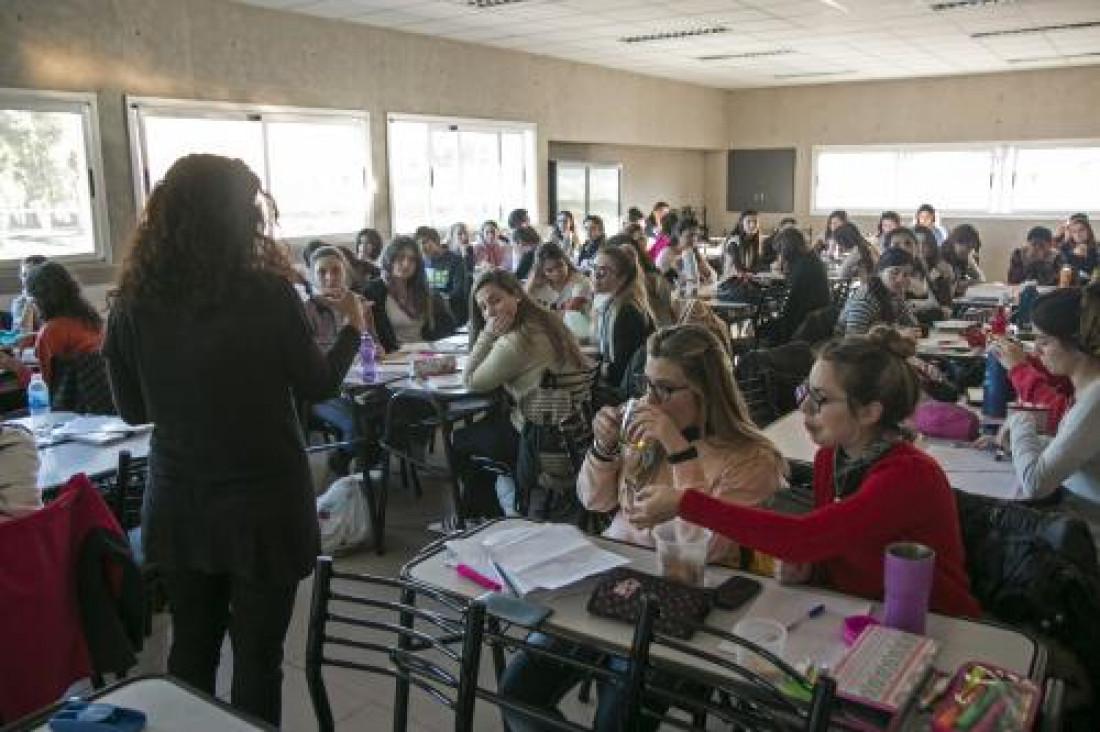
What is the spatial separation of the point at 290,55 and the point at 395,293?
343cm

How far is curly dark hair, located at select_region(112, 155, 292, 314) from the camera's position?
1750mm

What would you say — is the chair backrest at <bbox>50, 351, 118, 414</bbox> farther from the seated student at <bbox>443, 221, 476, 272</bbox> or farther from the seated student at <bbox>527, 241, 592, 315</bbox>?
the seated student at <bbox>443, 221, 476, 272</bbox>

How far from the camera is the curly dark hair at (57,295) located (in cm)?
379

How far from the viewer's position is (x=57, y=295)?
150 inches

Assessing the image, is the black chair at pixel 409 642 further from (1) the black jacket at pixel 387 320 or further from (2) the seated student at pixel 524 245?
(2) the seated student at pixel 524 245

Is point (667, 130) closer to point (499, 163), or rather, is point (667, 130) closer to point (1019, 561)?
point (499, 163)

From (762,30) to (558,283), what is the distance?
4.74m

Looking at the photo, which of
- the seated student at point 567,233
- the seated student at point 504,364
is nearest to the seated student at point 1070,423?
the seated student at point 504,364

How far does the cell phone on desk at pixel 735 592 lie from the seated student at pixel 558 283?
11.9 feet

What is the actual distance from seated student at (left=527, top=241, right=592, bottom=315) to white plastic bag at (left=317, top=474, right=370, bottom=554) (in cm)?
199

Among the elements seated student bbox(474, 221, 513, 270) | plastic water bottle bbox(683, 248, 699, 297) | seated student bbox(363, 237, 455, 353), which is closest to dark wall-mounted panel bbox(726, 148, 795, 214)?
plastic water bottle bbox(683, 248, 699, 297)

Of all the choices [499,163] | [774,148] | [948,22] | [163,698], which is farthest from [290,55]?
[774,148]

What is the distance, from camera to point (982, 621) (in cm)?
160

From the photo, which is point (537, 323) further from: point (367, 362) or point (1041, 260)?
point (1041, 260)
